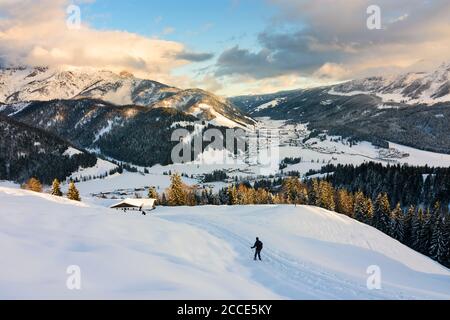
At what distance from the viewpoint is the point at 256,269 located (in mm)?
30016

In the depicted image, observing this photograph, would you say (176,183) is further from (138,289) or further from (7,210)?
(138,289)

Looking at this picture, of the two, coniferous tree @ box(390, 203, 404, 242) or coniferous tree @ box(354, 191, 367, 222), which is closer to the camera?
coniferous tree @ box(390, 203, 404, 242)

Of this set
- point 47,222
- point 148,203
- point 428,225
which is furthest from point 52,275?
point 428,225

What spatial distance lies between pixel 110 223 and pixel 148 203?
5485 centimetres

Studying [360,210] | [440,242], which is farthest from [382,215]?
[440,242]

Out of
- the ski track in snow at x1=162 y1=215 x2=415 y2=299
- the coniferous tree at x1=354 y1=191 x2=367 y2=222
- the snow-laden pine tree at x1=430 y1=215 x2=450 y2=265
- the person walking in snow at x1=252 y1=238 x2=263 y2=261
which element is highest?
the person walking in snow at x1=252 y1=238 x2=263 y2=261

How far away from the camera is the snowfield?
1927 cm

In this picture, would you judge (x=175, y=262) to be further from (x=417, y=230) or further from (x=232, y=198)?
(x=417, y=230)

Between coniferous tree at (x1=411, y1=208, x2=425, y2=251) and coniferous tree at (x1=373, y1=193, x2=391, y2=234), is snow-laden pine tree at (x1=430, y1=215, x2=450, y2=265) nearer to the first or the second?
coniferous tree at (x1=411, y1=208, x2=425, y2=251)

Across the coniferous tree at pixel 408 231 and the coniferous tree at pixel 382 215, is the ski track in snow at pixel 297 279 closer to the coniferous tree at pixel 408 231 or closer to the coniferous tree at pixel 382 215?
the coniferous tree at pixel 408 231

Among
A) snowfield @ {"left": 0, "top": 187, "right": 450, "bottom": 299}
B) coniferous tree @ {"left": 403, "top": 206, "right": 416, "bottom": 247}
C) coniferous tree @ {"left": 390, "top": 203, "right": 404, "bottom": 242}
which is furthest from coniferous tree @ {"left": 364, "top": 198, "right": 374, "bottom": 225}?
snowfield @ {"left": 0, "top": 187, "right": 450, "bottom": 299}

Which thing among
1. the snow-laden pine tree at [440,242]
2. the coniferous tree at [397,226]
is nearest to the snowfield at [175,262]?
the snow-laden pine tree at [440,242]

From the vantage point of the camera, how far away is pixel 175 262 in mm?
26547

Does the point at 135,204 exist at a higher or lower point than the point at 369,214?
higher
